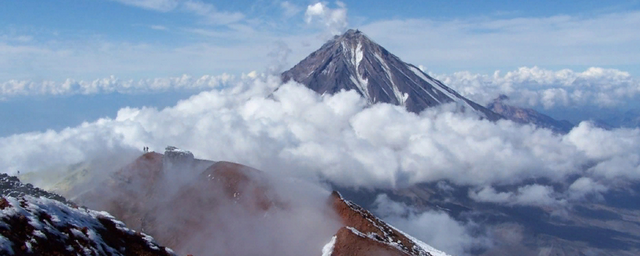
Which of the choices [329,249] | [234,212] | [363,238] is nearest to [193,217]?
[234,212]

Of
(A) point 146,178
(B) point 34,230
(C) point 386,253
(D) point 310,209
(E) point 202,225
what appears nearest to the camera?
(B) point 34,230

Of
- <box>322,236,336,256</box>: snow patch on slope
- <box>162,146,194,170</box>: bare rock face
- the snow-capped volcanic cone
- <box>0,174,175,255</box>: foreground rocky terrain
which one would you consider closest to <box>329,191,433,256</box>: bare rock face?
the snow-capped volcanic cone

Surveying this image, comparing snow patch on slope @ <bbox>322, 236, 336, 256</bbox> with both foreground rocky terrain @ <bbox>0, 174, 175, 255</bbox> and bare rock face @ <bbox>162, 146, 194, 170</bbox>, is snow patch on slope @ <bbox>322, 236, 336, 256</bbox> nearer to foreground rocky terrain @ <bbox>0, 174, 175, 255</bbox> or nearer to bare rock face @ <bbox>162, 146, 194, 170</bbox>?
foreground rocky terrain @ <bbox>0, 174, 175, 255</bbox>

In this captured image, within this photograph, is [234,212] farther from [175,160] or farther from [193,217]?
[175,160]

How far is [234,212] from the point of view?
101 m

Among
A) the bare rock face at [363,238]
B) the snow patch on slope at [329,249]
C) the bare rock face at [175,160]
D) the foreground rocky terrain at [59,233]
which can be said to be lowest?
the foreground rocky terrain at [59,233]

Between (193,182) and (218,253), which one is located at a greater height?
(193,182)

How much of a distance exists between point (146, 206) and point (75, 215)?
8714 centimetres

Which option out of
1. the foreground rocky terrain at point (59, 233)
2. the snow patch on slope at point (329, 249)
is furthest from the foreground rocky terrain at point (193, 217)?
the snow patch on slope at point (329, 249)

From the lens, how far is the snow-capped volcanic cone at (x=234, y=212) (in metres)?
76.8

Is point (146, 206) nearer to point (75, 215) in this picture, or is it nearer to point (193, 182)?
point (193, 182)

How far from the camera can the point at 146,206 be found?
11712 cm

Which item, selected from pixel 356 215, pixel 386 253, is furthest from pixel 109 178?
pixel 386 253

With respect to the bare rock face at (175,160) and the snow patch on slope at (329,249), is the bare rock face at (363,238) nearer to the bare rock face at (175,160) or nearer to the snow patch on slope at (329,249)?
the snow patch on slope at (329,249)
